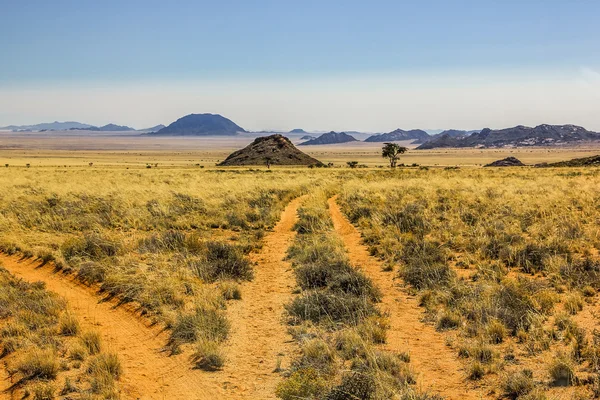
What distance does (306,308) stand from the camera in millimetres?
8648

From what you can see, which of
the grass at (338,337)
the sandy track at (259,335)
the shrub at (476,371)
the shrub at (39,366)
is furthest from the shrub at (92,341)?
the shrub at (476,371)

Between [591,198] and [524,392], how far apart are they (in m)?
17.8

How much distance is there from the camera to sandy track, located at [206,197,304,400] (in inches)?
249

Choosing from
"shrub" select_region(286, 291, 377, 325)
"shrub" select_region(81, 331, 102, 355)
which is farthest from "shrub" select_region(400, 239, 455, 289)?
"shrub" select_region(81, 331, 102, 355)

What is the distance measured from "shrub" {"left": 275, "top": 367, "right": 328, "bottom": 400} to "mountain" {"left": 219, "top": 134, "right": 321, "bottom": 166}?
90.3 m

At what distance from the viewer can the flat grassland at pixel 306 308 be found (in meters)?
6.19

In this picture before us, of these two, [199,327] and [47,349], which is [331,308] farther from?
[47,349]

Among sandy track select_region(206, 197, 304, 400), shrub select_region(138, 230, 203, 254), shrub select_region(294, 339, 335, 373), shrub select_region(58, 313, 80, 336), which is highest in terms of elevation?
shrub select_region(138, 230, 203, 254)

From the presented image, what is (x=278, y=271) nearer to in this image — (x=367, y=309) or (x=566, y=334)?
(x=367, y=309)

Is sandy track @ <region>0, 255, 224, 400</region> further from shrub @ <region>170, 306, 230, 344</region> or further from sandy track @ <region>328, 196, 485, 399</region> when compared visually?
sandy track @ <region>328, 196, 485, 399</region>

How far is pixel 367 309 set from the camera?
8523 mm

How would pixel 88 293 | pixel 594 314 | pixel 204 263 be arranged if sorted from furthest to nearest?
pixel 204 263 < pixel 88 293 < pixel 594 314

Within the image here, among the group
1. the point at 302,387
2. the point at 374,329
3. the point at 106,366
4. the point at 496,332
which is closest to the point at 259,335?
the point at 374,329

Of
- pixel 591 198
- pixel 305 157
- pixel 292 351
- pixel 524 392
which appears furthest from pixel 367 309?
pixel 305 157
